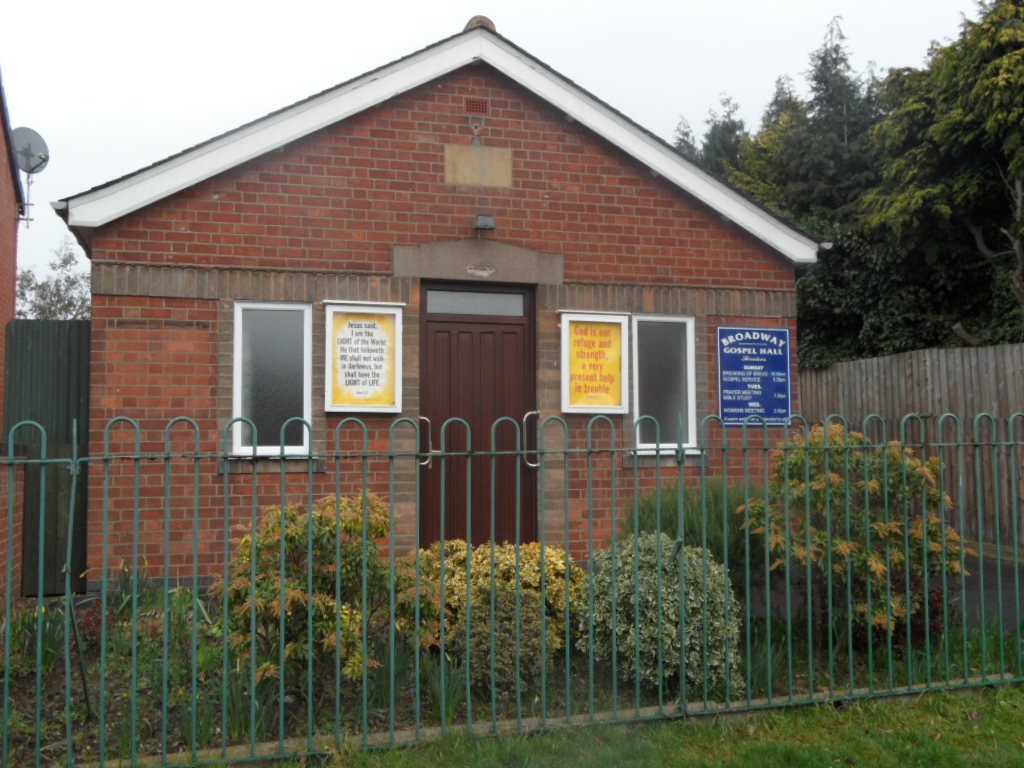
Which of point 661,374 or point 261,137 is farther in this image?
point 661,374

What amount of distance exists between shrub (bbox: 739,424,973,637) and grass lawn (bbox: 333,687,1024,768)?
57 centimetres

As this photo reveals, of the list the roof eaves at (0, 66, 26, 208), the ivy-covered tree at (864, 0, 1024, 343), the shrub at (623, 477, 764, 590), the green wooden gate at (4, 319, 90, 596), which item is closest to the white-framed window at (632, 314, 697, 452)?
the shrub at (623, 477, 764, 590)

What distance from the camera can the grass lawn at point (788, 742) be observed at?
4.38 metres

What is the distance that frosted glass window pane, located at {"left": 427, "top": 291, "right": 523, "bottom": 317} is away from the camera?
28.0ft

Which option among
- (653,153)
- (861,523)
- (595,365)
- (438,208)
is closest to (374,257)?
(438,208)

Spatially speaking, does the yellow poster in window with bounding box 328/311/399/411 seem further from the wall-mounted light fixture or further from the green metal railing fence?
the green metal railing fence

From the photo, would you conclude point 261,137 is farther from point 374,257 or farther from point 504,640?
point 504,640

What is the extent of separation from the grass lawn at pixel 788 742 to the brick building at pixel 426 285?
10.3ft

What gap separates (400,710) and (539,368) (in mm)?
4180

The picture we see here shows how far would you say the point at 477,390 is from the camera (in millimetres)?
8586

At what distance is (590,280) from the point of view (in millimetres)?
8805

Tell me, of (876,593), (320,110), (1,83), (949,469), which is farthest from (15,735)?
(949,469)

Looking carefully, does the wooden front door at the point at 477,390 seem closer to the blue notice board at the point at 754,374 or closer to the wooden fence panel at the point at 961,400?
the blue notice board at the point at 754,374

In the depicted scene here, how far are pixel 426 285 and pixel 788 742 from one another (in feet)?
16.9
